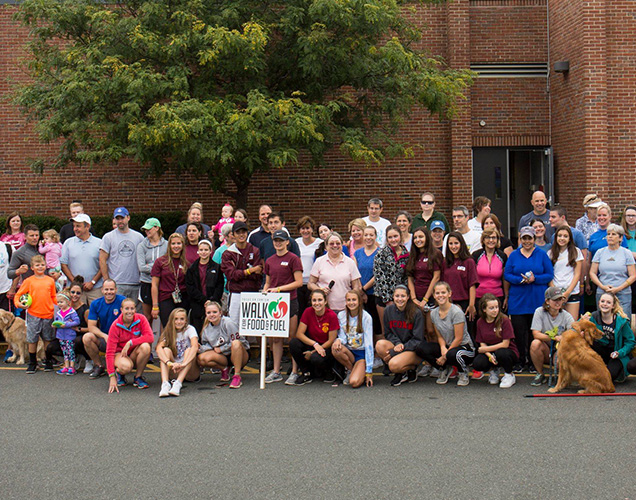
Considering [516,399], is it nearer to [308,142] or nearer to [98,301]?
[98,301]

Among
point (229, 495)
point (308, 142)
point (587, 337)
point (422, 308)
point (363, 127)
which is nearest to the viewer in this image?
point (229, 495)

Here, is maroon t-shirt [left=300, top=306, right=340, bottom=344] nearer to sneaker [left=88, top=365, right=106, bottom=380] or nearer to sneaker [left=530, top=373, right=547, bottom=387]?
sneaker [left=530, top=373, right=547, bottom=387]

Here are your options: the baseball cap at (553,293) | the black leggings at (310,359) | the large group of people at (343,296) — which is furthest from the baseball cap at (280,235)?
the baseball cap at (553,293)

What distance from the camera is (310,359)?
31.3 ft

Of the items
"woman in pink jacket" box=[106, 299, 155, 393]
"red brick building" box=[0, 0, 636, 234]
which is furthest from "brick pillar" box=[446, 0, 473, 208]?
"woman in pink jacket" box=[106, 299, 155, 393]

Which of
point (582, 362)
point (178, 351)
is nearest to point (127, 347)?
point (178, 351)

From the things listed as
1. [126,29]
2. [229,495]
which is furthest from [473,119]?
[229,495]

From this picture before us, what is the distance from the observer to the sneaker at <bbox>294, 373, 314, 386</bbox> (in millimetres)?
9598

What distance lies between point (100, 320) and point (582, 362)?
242 inches

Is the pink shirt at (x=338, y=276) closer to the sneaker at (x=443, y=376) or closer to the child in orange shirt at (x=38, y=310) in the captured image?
the sneaker at (x=443, y=376)

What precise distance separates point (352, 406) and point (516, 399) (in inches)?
73.6

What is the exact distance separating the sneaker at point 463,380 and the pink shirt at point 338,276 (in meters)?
1.75

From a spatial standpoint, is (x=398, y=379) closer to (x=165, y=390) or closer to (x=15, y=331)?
(x=165, y=390)

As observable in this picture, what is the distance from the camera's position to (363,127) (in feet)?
53.2
